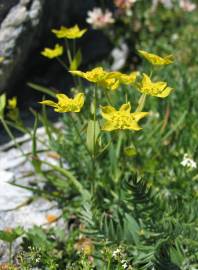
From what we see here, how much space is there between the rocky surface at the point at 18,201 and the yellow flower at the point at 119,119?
73 centimetres

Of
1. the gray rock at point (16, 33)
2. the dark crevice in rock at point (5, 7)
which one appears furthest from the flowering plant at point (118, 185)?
the dark crevice in rock at point (5, 7)

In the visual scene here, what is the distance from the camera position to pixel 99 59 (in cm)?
408

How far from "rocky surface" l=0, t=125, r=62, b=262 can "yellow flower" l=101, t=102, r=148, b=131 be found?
28.9 inches

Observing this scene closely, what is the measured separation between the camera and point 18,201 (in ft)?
8.90

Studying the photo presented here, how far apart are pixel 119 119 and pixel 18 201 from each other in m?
1.07

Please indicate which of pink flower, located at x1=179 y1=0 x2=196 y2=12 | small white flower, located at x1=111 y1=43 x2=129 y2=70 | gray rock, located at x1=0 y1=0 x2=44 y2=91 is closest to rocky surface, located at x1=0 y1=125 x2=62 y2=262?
gray rock, located at x1=0 y1=0 x2=44 y2=91

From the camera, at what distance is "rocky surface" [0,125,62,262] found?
2.58 metres

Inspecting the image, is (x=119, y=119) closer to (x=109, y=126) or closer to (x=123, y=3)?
(x=109, y=126)

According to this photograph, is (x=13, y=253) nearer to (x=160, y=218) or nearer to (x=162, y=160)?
(x=160, y=218)

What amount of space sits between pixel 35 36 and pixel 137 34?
1293 mm

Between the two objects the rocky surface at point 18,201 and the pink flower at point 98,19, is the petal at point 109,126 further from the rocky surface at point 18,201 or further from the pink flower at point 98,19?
the pink flower at point 98,19

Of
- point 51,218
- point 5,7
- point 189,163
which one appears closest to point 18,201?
point 51,218

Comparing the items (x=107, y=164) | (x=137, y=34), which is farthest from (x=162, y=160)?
(x=137, y=34)

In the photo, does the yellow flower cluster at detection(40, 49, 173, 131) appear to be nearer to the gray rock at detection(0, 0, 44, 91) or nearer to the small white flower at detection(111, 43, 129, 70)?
the gray rock at detection(0, 0, 44, 91)
